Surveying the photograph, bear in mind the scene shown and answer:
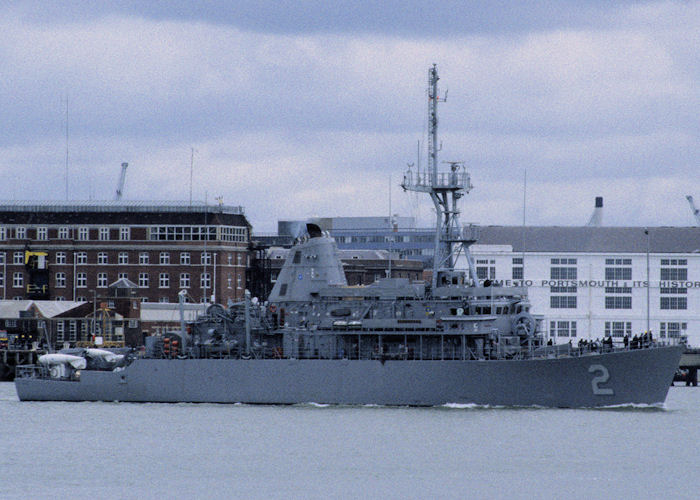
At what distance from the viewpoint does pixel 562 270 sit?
317ft

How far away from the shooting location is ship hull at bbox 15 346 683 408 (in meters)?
54.9

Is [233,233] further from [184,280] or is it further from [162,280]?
[162,280]

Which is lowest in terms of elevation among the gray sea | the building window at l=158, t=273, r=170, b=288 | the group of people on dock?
the gray sea

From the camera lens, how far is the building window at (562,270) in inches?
3804

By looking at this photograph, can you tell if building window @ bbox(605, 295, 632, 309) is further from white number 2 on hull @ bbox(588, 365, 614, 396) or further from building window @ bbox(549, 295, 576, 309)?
white number 2 on hull @ bbox(588, 365, 614, 396)

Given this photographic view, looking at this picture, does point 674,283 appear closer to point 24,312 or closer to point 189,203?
point 189,203

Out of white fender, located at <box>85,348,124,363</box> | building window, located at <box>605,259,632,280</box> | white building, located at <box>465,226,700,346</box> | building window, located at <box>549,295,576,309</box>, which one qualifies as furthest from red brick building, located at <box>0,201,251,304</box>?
white fender, located at <box>85,348,124,363</box>

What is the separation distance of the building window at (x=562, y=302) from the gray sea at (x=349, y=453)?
38.3m

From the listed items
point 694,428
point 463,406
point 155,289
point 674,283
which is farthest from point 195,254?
point 694,428

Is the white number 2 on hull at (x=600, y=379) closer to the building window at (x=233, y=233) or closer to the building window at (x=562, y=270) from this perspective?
the building window at (x=562, y=270)

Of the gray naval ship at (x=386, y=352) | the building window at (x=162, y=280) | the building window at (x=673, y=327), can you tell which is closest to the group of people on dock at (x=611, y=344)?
the gray naval ship at (x=386, y=352)

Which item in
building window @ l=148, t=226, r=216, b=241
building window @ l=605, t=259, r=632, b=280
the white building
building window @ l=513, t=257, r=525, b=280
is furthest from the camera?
building window @ l=148, t=226, r=216, b=241

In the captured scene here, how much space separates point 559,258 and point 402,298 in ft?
133

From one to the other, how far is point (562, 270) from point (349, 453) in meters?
54.3
